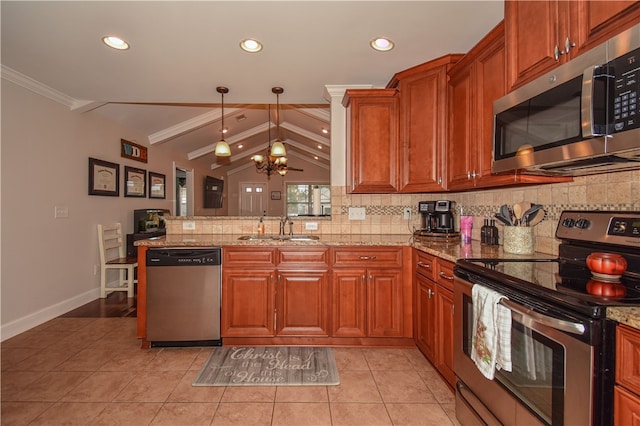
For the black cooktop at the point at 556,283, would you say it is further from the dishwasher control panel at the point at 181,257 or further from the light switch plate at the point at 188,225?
the light switch plate at the point at 188,225

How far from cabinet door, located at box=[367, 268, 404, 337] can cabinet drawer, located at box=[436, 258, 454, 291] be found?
52cm

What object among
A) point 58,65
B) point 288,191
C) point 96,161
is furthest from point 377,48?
point 288,191

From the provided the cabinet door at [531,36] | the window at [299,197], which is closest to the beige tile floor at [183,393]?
the cabinet door at [531,36]

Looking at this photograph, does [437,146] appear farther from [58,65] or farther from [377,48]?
[58,65]

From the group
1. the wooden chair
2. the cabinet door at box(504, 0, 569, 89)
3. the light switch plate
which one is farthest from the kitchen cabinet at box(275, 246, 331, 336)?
the wooden chair

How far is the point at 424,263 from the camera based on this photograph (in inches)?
95.8

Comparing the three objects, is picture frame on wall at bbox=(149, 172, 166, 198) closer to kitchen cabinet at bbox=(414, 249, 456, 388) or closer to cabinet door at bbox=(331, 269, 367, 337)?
cabinet door at bbox=(331, 269, 367, 337)

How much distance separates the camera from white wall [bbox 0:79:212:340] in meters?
2.98

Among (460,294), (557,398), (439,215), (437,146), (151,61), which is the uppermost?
(151,61)

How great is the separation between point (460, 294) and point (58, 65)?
3.52 meters

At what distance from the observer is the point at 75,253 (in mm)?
3857

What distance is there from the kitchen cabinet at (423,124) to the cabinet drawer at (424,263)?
55 centimetres

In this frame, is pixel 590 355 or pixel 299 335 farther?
pixel 299 335

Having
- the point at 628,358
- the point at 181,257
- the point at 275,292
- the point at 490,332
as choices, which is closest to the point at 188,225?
the point at 181,257
